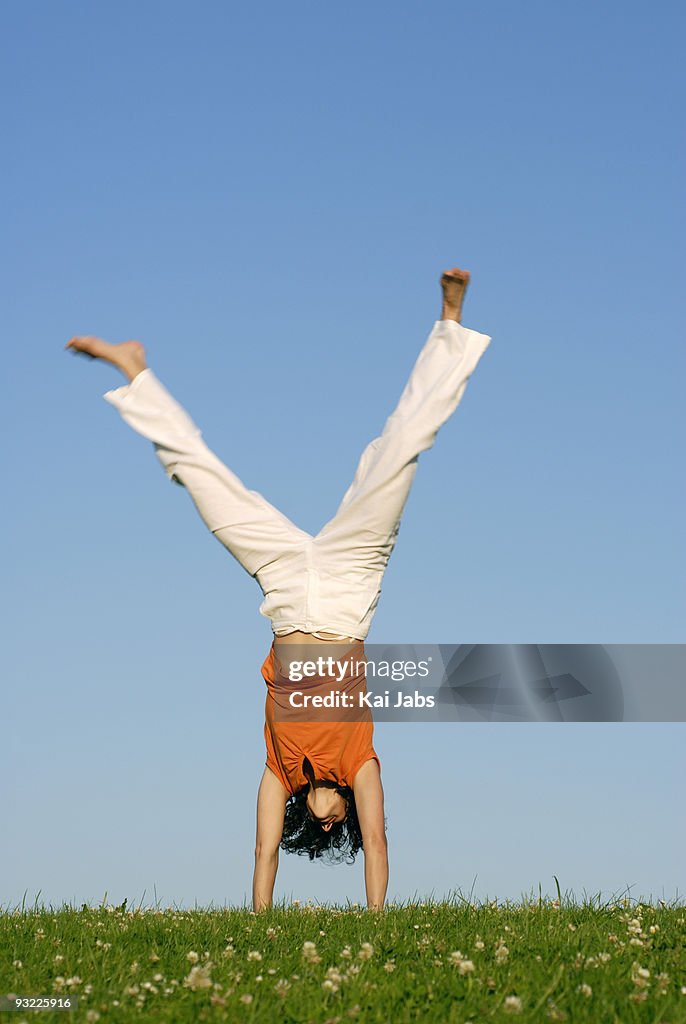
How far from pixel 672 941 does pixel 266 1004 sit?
2806mm

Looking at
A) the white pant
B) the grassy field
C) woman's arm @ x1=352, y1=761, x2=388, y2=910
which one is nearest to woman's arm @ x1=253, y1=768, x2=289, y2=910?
woman's arm @ x1=352, y1=761, x2=388, y2=910

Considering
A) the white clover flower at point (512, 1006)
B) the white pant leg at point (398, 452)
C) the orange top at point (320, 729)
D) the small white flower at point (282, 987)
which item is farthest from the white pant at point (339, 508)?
the white clover flower at point (512, 1006)

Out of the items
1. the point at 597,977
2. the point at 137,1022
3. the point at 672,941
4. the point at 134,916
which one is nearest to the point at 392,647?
the point at 134,916

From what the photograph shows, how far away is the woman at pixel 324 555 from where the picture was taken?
838 cm

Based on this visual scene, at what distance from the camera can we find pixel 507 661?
1053 centimetres

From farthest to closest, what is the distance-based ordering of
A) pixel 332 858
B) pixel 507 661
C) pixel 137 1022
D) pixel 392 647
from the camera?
pixel 507 661, pixel 392 647, pixel 332 858, pixel 137 1022

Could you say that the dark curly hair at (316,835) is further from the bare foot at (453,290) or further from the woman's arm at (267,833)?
the bare foot at (453,290)

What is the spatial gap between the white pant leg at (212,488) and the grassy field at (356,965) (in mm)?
2748

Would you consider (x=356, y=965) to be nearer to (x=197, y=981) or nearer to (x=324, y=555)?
(x=197, y=981)

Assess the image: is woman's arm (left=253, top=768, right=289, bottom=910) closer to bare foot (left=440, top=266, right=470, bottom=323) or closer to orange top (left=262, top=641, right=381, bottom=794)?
orange top (left=262, top=641, right=381, bottom=794)

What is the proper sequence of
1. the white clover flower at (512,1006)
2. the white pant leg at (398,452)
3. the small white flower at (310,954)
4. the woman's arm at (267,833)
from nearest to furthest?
the white clover flower at (512,1006), the small white flower at (310,954), the white pant leg at (398,452), the woman's arm at (267,833)

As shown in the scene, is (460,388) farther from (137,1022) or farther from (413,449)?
(137,1022)

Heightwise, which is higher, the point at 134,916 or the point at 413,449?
the point at 413,449

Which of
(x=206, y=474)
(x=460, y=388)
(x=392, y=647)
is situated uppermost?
(x=460, y=388)
